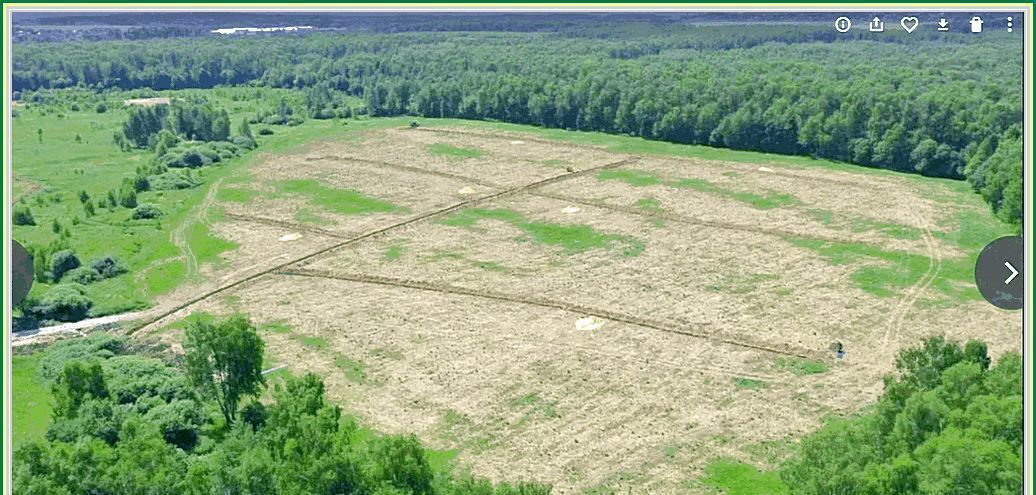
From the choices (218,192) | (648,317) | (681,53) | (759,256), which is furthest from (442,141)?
(681,53)

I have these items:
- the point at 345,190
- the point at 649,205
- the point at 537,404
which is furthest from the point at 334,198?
the point at 537,404

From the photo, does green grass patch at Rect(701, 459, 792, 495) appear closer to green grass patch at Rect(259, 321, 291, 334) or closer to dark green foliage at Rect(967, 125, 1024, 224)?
green grass patch at Rect(259, 321, 291, 334)

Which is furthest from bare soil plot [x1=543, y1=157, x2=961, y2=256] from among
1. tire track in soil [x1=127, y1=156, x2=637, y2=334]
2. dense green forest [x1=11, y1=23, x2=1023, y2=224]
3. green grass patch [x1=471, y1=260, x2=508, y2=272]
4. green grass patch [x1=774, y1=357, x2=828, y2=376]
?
green grass patch [x1=774, y1=357, x2=828, y2=376]

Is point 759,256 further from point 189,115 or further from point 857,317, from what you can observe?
point 189,115

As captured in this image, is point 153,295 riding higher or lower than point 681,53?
lower

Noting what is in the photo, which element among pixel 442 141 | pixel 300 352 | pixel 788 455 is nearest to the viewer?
pixel 788 455
